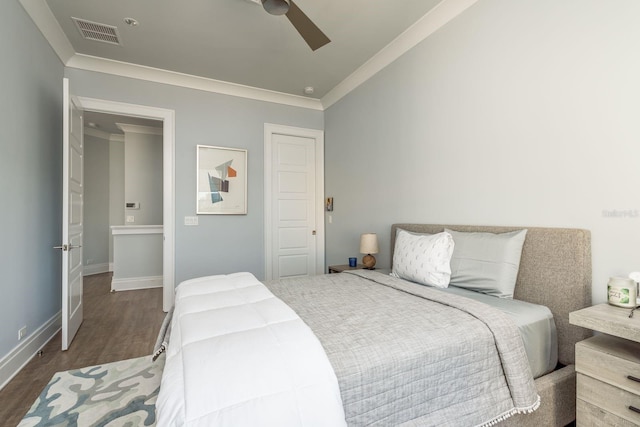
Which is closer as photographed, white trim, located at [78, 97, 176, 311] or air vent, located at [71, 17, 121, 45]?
air vent, located at [71, 17, 121, 45]

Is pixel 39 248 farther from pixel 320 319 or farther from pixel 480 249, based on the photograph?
pixel 480 249

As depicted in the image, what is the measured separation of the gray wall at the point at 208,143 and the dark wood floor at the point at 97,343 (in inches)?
26.6

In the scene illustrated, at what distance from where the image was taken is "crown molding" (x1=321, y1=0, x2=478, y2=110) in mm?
2387

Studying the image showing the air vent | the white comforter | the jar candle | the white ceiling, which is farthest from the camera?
the air vent

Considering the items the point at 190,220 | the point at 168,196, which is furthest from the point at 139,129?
the point at 190,220

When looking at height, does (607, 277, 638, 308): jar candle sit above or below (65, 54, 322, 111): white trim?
below

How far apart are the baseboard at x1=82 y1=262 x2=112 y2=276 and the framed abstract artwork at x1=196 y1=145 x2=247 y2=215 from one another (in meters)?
3.84

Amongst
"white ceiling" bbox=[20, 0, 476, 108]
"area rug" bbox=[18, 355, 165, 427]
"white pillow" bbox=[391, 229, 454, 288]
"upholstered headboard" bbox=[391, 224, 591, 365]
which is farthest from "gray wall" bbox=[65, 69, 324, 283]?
"upholstered headboard" bbox=[391, 224, 591, 365]

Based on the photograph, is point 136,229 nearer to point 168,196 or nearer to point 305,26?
point 168,196

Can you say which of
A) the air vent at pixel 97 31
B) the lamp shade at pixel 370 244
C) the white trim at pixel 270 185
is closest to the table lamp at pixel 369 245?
the lamp shade at pixel 370 244

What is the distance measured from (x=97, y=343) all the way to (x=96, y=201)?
451 centimetres

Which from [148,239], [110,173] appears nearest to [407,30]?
[148,239]

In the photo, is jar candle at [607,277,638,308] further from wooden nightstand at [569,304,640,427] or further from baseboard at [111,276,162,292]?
baseboard at [111,276,162,292]

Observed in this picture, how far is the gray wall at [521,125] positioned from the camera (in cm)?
154
